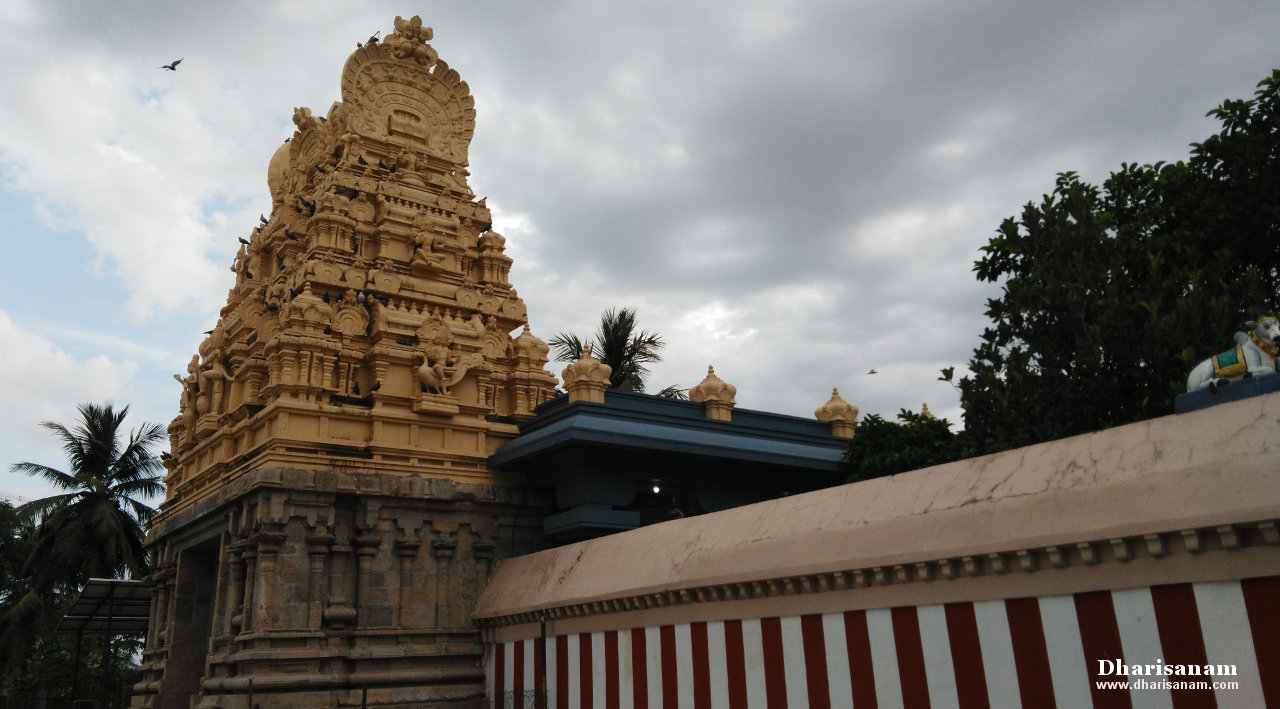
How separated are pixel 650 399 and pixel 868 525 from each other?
7496 millimetres

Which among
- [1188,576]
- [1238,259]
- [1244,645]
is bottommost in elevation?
[1244,645]

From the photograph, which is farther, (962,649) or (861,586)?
(861,586)

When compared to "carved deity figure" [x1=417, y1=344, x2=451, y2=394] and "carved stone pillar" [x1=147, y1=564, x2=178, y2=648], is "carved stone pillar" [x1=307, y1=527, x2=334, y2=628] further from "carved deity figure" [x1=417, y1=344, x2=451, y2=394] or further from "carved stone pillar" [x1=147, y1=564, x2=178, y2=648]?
"carved stone pillar" [x1=147, y1=564, x2=178, y2=648]

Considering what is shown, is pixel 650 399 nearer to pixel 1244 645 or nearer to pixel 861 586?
pixel 861 586

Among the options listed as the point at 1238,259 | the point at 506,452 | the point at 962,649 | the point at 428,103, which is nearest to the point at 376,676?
the point at 506,452

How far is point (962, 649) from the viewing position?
317 inches

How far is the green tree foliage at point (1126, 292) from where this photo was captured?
472 inches

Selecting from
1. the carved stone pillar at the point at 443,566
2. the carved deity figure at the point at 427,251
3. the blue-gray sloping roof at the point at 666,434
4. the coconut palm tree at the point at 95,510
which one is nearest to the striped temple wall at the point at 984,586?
the blue-gray sloping roof at the point at 666,434

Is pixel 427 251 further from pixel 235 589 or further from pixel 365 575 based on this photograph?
pixel 235 589

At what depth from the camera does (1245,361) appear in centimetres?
754

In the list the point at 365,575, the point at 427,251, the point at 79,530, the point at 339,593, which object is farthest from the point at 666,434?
the point at 79,530

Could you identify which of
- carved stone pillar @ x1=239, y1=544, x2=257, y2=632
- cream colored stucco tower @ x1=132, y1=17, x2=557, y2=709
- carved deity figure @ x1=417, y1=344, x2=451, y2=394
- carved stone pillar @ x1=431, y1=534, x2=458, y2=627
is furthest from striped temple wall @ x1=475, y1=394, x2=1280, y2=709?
carved deity figure @ x1=417, y1=344, x2=451, y2=394

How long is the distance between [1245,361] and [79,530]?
35265 millimetres

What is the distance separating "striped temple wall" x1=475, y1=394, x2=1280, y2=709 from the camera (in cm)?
657
